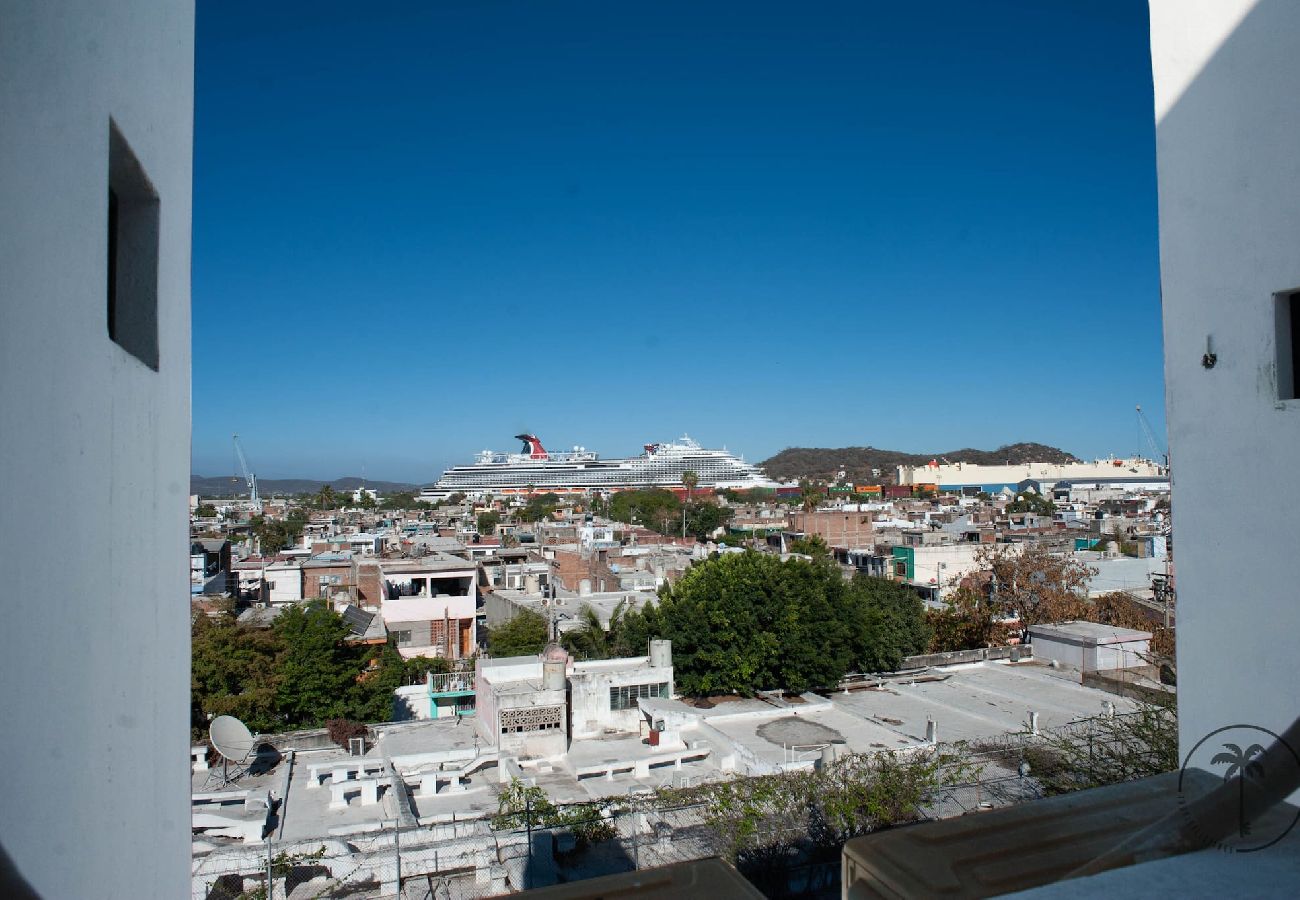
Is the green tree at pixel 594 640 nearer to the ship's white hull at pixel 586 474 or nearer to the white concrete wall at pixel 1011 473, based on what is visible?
the ship's white hull at pixel 586 474

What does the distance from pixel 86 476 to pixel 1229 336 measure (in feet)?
9.48

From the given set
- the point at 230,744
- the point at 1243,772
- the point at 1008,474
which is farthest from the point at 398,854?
the point at 1008,474

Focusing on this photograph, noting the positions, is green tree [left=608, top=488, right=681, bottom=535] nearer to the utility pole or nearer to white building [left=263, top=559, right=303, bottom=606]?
white building [left=263, top=559, right=303, bottom=606]

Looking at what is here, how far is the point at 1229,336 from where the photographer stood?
103 inches

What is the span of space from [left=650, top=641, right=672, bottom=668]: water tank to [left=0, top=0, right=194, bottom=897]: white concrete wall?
12.3m

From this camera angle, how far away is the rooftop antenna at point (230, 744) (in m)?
10.8

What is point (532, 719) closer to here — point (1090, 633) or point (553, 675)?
point (553, 675)

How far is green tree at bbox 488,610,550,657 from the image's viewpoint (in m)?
17.8

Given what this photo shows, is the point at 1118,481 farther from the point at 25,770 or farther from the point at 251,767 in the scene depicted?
the point at 25,770

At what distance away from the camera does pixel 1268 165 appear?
2455mm

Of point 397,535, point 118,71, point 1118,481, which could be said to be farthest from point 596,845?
point 1118,481

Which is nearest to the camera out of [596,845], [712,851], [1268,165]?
[1268,165]

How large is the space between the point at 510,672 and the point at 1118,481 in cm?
8713

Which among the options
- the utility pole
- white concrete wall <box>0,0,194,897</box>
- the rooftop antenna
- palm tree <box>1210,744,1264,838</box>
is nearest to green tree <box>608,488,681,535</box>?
the rooftop antenna
